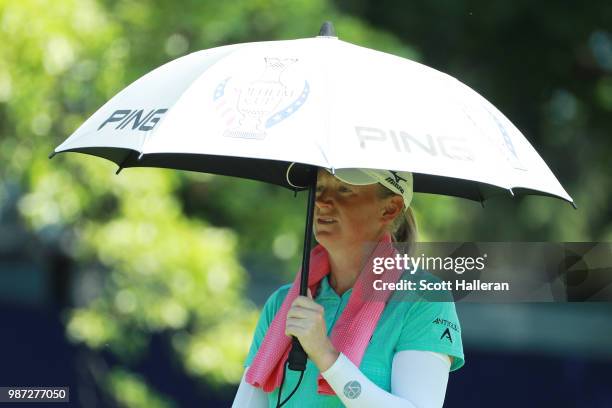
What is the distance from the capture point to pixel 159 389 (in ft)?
26.8

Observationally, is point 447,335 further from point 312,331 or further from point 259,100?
point 259,100

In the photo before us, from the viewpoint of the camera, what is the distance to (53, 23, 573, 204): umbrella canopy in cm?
257

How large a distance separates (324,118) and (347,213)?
364mm

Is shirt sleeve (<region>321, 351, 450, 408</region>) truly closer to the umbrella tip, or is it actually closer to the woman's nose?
the woman's nose

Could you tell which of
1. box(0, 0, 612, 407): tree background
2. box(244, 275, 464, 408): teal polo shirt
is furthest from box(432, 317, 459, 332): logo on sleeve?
box(0, 0, 612, 407): tree background

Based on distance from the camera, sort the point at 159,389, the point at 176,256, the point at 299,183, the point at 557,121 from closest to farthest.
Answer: the point at 299,183, the point at 176,256, the point at 159,389, the point at 557,121

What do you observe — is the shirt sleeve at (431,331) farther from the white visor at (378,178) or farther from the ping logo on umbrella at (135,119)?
the ping logo on umbrella at (135,119)

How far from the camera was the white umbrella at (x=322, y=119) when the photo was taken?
2572 millimetres

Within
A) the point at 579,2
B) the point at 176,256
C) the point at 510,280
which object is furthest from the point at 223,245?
the point at 579,2

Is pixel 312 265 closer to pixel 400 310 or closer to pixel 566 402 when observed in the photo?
pixel 400 310

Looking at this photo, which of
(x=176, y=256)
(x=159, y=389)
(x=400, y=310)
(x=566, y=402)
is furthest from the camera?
(x=566, y=402)

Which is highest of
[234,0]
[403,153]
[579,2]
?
[579,2]

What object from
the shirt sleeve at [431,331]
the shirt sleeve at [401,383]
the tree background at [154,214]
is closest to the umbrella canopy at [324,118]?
the shirt sleeve at [431,331]

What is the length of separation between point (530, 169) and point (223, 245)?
10.9 feet
